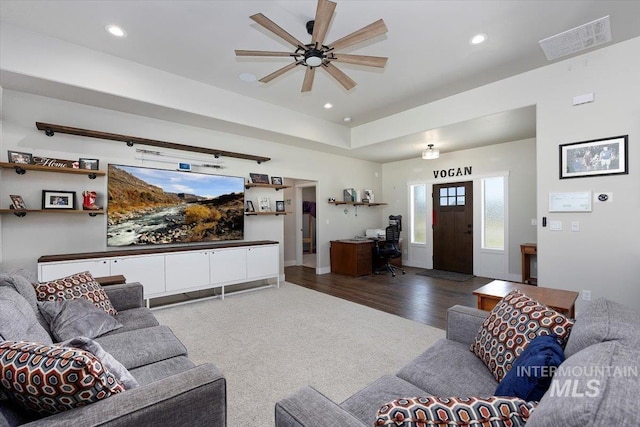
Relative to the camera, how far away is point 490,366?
1.52m

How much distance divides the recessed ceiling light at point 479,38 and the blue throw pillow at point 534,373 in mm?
3075

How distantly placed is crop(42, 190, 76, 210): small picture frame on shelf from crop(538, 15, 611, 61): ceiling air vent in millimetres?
5511

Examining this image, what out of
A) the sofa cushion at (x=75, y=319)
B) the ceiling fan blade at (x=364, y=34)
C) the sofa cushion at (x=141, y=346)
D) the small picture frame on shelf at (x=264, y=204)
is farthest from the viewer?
the small picture frame on shelf at (x=264, y=204)

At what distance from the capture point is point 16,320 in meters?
1.40

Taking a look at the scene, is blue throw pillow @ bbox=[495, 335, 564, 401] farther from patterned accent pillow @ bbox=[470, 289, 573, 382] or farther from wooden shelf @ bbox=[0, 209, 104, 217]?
wooden shelf @ bbox=[0, 209, 104, 217]

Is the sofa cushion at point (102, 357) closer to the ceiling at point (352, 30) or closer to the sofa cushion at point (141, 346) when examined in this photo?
the sofa cushion at point (141, 346)

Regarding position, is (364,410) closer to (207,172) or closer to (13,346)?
(13,346)

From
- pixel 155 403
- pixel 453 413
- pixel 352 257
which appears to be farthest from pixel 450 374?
pixel 352 257

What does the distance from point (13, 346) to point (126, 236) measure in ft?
11.4

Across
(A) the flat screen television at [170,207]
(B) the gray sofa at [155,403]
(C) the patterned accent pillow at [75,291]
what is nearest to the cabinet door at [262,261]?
(A) the flat screen television at [170,207]

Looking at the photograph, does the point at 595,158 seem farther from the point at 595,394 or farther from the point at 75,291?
the point at 75,291

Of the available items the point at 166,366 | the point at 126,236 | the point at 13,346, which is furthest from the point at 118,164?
the point at 13,346

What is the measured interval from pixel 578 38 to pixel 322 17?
2.53 metres

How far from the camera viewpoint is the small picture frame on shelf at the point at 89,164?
371cm
